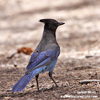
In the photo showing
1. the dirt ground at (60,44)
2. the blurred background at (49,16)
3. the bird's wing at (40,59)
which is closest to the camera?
the bird's wing at (40,59)

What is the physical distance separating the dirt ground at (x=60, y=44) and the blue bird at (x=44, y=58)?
0.89 ft

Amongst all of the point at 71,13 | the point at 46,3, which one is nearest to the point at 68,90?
the point at 71,13

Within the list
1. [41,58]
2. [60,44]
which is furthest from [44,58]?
[60,44]

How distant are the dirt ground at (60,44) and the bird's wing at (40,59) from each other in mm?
414

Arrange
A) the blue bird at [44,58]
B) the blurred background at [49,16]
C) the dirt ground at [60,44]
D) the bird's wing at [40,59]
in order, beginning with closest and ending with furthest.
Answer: the blue bird at [44,58] < the bird's wing at [40,59] < the dirt ground at [60,44] < the blurred background at [49,16]

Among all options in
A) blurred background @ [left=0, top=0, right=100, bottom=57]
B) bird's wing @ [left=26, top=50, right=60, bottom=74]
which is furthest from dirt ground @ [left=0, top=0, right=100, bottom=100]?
bird's wing @ [left=26, top=50, right=60, bottom=74]

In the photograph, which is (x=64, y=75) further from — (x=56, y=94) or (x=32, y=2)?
(x=32, y=2)

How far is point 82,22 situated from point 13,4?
485 cm

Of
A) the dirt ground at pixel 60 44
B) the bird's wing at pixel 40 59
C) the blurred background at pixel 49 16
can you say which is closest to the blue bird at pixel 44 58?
the bird's wing at pixel 40 59

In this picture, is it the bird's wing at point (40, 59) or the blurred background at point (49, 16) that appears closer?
the bird's wing at point (40, 59)

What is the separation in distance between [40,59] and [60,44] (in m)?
7.01

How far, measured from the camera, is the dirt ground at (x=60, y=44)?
404 centimetres

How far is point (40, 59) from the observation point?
4.03 meters

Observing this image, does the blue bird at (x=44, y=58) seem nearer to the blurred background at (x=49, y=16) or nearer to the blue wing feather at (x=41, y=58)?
the blue wing feather at (x=41, y=58)
